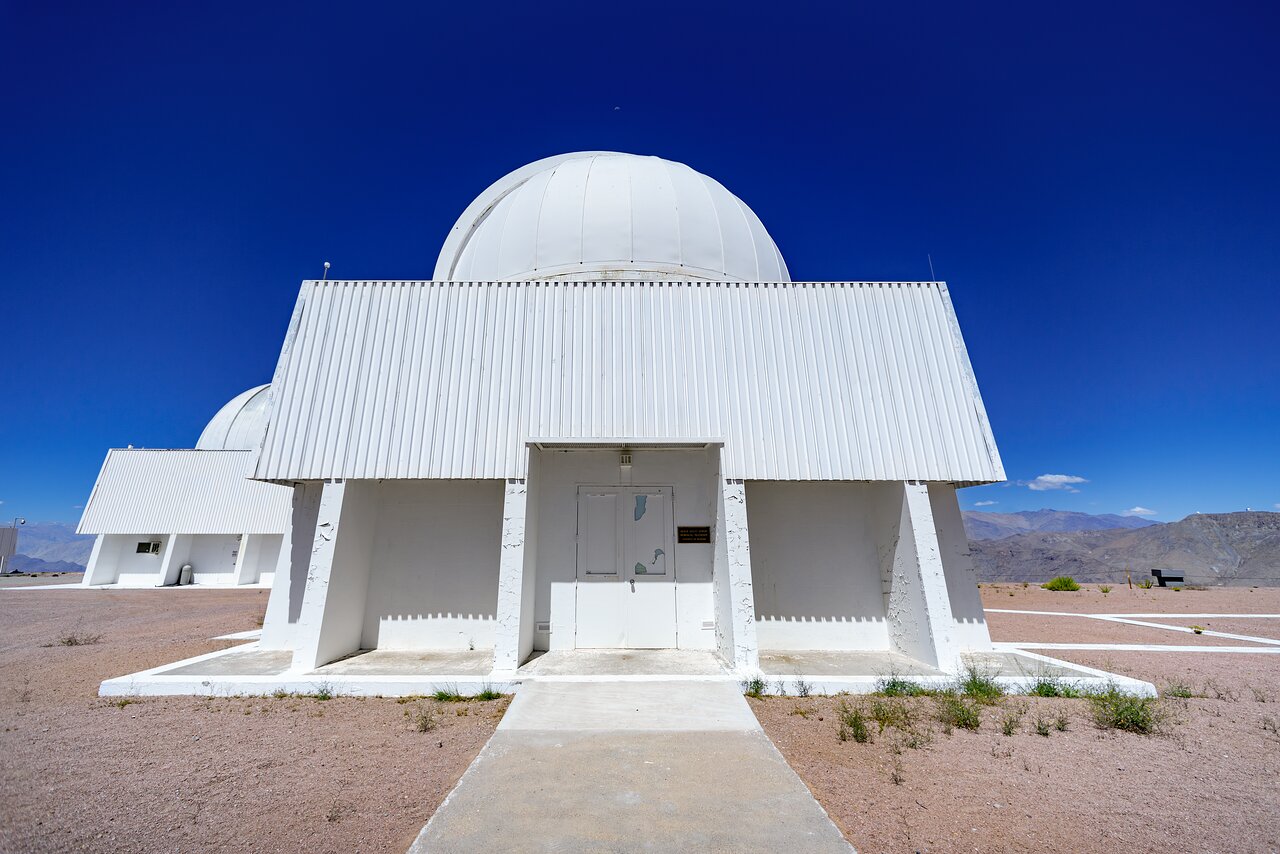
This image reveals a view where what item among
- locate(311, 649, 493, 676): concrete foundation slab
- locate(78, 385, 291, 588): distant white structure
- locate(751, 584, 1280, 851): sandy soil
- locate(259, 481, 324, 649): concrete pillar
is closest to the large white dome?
locate(259, 481, 324, 649): concrete pillar

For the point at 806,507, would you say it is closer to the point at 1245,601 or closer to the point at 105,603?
the point at 1245,601

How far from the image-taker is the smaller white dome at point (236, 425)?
27797 mm

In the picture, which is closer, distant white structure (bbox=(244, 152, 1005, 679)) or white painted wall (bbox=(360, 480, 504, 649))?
distant white structure (bbox=(244, 152, 1005, 679))

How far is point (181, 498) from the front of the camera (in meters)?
24.3

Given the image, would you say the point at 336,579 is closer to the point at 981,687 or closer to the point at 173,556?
the point at 981,687

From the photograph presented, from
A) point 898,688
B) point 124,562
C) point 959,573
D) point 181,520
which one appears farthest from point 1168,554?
point 124,562

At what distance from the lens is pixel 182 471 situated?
2458 centimetres

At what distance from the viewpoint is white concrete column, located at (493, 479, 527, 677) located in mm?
6922

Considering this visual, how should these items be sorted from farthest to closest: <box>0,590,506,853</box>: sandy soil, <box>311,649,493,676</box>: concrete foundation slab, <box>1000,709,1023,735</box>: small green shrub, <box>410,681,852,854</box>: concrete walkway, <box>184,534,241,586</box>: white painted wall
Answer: <box>184,534,241,586</box>: white painted wall
<box>311,649,493,676</box>: concrete foundation slab
<box>1000,709,1023,735</box>: small green shrub
<box>0,590,506,853</box>: sandy soil
<box>410,681,852,854</box>: concrete walkway

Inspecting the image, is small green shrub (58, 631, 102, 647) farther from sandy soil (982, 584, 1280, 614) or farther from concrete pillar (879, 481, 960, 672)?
sandy soil (982, 584, 1280, 614)

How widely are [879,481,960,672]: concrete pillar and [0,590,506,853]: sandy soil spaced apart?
19.8ft

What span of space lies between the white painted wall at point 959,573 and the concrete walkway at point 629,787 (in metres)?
4.94

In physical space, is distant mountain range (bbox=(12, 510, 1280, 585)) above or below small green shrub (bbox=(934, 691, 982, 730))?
above

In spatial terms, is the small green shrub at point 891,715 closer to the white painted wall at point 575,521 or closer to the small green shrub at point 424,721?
the white painted wall at point 575,521
